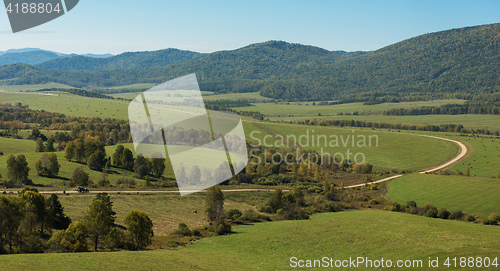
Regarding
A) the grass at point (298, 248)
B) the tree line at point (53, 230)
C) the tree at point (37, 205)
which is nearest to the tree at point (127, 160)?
the tree line at point (53, 230)

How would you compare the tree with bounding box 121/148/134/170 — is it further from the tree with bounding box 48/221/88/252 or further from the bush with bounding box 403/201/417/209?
the bush with bounding box 403/201/417/209

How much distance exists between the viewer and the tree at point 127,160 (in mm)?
94812

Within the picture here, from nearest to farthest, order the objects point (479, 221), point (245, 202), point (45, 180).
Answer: point (479, 221) < point (245, 202) < point (45, 180)

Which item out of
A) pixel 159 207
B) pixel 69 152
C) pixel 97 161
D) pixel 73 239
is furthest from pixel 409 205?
pixel 69 152

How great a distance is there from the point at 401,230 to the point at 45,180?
67782 millimetres

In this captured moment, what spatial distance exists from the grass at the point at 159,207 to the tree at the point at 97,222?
356 inches

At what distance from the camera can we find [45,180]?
76.1 m

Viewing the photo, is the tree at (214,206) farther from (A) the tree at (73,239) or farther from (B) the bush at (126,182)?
(B) the bush at (126,182)

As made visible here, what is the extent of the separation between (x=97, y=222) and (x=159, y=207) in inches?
888

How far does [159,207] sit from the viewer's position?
195 ft

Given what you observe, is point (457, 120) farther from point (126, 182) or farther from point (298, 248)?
point (298, 248)

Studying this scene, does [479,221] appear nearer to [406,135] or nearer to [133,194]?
[133,194]

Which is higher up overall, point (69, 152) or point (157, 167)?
point (69, 152)

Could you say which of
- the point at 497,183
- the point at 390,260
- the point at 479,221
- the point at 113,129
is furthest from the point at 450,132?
the point at 390,260
